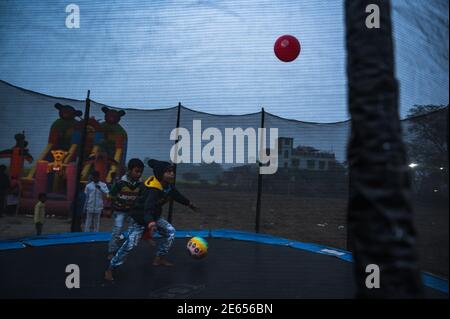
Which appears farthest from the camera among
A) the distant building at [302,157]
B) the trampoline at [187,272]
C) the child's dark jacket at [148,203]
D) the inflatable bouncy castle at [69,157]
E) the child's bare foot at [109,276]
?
the inflatable bouncy castle at [69,157]

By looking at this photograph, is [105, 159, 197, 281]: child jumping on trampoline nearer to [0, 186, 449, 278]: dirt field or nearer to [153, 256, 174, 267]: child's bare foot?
[153, 256, 174, 267]: child's bare foot

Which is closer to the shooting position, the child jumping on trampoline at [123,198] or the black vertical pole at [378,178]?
the black vertical pole at [378,178]

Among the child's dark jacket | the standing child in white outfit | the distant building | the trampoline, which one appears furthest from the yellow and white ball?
the distant building

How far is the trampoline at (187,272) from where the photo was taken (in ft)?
8.96

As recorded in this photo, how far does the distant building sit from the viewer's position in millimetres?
5586

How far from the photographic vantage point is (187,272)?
3.39m

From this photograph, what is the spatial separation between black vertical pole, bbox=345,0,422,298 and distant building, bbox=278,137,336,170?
15.0 ft

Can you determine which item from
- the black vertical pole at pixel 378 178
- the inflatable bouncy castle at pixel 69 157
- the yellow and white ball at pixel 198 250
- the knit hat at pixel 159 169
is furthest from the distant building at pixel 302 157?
the black vertical pole at pixel 378 178

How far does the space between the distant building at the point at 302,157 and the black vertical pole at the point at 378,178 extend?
4559 millimetres

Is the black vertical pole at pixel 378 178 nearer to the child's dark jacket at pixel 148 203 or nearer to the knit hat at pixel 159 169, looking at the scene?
the child's dark jacket at pixel 148 203

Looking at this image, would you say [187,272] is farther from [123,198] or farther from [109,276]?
[123,198]

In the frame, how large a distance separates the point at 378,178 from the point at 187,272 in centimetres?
277
